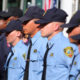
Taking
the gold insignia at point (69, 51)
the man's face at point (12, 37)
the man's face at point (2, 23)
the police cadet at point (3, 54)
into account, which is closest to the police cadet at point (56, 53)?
the gold insignia at point (69, 51)

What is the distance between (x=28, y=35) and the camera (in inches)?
200

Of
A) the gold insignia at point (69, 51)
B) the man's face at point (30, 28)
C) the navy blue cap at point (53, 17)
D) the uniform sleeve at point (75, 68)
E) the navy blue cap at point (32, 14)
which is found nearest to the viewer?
the uniform sleeve at point (75, 68)

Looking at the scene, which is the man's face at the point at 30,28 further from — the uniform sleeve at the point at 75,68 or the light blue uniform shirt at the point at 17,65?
the uniform sleeve at the point at 75,68

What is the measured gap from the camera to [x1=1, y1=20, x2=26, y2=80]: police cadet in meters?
4.91

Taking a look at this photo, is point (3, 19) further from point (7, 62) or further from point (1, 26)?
point (7, 62)

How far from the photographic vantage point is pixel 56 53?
4172mm

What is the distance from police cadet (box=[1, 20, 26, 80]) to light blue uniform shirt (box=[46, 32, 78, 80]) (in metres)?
0.77

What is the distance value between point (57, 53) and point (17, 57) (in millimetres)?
959

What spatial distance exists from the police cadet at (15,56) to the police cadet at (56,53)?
665 mm

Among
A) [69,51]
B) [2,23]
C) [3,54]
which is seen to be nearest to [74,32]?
[69,51]

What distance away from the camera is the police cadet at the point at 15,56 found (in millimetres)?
4914

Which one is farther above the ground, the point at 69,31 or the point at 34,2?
the point at 34,2

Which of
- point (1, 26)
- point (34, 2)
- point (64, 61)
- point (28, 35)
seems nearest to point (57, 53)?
point (64, 61)

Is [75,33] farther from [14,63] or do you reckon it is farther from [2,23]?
[2,23]
